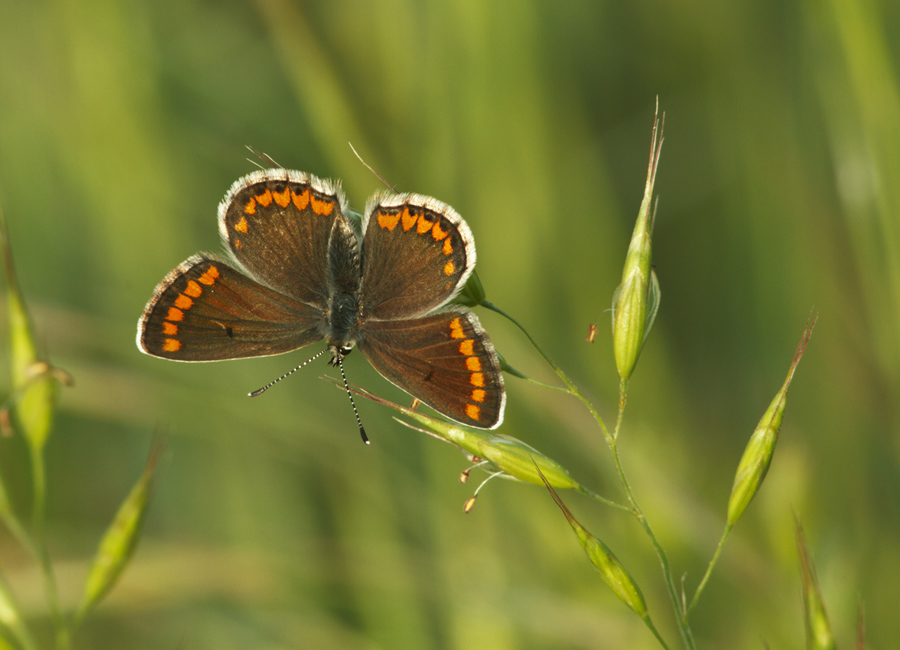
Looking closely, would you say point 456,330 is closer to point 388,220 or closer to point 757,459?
point 388,220

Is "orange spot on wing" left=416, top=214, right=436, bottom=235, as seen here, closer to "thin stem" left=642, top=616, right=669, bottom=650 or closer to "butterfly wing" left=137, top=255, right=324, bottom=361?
"butterfly wing" left=137, top=255, right=324, bottom=361

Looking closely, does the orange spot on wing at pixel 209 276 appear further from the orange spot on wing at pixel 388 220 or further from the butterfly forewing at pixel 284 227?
the orange spot on wing at pixel 388 220

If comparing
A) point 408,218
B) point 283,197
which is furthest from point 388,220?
point 283,197

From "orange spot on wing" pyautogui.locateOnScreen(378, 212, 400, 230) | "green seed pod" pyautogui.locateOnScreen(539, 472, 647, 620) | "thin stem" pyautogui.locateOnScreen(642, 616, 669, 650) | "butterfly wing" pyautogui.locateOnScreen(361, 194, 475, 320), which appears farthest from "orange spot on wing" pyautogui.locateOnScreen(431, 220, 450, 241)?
"thin stem" pyautogui.locateOnScreen(642, 616, 669, 650)

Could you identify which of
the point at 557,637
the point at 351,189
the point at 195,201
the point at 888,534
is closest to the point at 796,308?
the point at 888,534

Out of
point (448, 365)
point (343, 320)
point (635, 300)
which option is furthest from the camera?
point (343, 320)

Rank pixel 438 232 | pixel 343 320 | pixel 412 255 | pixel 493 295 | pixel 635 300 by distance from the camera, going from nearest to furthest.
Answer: pixel 635 300 → pixel 438 232 → pixel 412 255 → pixel 343 320 → pixel 493 295

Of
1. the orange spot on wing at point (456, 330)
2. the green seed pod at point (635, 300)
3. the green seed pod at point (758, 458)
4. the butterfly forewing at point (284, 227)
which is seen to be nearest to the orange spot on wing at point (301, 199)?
the butterfly forewing at point (284, 227)
